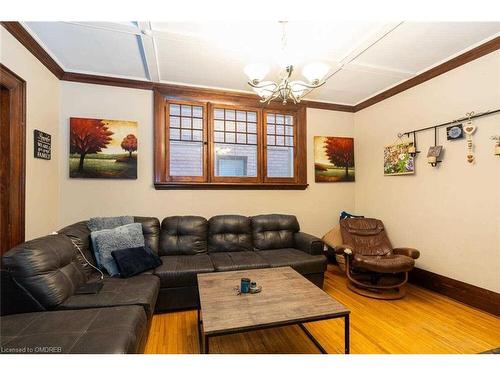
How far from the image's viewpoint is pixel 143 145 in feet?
10.4

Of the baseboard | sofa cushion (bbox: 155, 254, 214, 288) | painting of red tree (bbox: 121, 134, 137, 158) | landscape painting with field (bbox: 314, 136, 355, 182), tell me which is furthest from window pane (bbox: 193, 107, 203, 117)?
the baseboard

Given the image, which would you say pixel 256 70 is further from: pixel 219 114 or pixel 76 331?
pixel 76 331

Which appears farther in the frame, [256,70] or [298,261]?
[298,261]

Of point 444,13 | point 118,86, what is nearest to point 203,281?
point 444,13

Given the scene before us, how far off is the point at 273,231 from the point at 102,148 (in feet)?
8.25

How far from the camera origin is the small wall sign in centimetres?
240

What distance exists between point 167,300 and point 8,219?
63.3 inches

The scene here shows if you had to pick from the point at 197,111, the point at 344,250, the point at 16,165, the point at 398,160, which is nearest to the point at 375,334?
the point at 344,250

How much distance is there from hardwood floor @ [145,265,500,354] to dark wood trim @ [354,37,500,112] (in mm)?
2607

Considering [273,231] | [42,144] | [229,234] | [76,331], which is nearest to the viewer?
[76,331]

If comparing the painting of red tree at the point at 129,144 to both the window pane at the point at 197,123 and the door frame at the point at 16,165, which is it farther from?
the door frame at the point at 16,165

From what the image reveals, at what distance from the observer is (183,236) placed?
2932 mm

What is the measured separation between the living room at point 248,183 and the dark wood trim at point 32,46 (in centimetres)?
2

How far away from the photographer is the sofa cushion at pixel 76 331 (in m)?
1.15
